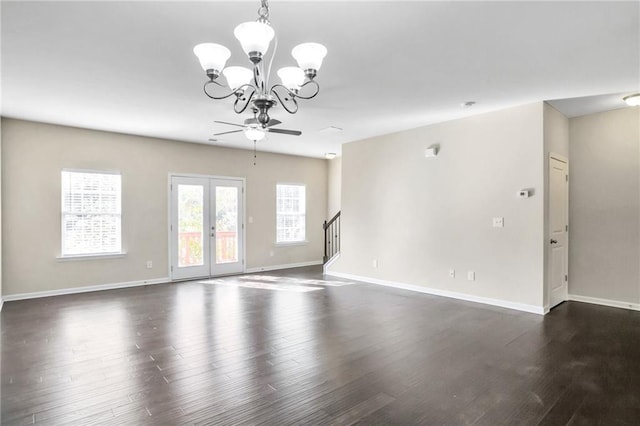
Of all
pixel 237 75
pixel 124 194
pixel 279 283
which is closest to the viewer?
pixel 237 75

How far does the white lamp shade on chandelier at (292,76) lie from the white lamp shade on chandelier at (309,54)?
227mm

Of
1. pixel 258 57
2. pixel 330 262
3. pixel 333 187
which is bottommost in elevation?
pixel 330 262

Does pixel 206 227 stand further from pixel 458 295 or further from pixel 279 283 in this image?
pixel 458 295

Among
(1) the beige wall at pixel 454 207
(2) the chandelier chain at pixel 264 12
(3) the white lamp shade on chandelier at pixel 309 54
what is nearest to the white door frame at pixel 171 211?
(1) the beige wall at pixel 454 207

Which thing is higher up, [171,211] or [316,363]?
[171,211]

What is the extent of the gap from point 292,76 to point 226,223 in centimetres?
553

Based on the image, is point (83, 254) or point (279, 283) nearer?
point (83, 254)

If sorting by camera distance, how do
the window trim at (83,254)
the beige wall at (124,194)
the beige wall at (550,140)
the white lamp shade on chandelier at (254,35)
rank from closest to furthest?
the white lamp shade on chandelier at (254,35), the beige wall at (550,140), the beige wall at (124,194), the window trim at (83,254)

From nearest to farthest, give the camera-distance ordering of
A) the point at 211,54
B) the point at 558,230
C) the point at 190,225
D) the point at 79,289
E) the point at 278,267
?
the point at 211,54 → the point at 558,230 → the point at 79,289 → the point at 190,225 → the point at 278,267

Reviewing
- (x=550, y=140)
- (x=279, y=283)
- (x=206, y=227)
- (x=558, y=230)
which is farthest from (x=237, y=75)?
(x=206, y=227)

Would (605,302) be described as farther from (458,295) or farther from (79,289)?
(79,289)

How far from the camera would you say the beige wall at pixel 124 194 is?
5.42 metres

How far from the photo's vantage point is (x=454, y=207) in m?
5.54

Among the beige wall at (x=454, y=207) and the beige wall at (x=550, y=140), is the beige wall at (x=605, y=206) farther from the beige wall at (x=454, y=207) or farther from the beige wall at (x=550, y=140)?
the beige wall at (x=454, y=207)
